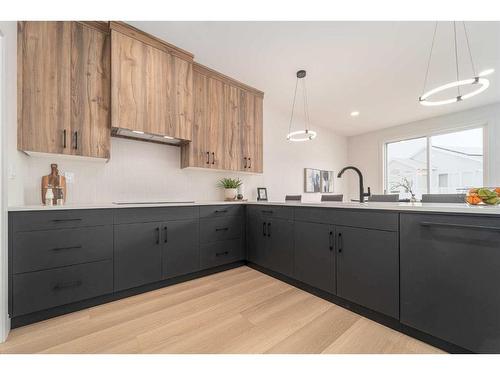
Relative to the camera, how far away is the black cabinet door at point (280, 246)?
225cm

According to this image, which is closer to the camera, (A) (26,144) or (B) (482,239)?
(B) (482,239)

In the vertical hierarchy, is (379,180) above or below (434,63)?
below

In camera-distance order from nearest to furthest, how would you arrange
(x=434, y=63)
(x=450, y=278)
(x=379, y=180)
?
(x=450, y=278) < (x=434, y=63) < (x=379, y=180)

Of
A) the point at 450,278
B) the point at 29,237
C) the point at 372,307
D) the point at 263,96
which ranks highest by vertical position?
the point at 263,96

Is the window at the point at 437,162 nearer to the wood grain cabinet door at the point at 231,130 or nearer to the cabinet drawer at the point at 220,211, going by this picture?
the wood grain cabinet door at the point at 231,130

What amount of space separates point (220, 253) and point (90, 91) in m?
2.19

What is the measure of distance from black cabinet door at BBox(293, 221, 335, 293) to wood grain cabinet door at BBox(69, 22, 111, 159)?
2136 millimetres

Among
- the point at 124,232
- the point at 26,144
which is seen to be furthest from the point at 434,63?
the point at 26,144

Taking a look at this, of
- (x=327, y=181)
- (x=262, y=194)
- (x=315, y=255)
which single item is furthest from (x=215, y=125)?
(x=327, y=181)

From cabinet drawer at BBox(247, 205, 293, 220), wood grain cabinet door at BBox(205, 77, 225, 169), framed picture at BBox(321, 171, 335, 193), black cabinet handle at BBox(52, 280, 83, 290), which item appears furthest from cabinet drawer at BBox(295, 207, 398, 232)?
framed picture at BBox(321, 171, 335, 193)

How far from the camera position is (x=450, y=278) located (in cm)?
122

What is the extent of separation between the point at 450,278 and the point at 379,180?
5.05 meters

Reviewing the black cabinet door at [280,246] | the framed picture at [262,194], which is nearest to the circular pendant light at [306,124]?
the framed picture at [262,194]
